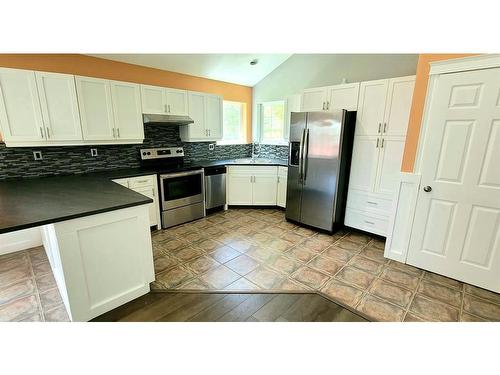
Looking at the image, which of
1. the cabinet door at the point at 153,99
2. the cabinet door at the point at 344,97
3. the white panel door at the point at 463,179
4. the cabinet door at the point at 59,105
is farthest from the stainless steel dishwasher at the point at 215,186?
the white panel door at the point at 463,179

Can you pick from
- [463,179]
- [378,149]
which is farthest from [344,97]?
[463,179]

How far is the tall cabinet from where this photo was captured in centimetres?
278

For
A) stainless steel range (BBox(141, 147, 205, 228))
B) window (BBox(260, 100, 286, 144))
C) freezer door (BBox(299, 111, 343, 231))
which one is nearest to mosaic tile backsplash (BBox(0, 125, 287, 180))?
stainless steel range (BBox(141, 147, 205, 228))

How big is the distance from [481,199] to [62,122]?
4.32 m

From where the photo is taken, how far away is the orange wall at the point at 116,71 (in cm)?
258

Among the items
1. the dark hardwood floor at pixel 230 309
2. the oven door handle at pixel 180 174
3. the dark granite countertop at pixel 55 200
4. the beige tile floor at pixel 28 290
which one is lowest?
the beige tile floor at pixel 28 290

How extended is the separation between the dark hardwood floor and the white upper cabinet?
247 cm

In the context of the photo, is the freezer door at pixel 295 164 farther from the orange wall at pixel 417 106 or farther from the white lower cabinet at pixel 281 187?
the orange wall at pixel 417 106

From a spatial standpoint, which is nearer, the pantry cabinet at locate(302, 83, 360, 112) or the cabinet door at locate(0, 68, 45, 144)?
the cabinet door at locate(0, 68, 45, 144)

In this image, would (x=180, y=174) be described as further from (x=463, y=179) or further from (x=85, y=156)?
(x=463, y=179)

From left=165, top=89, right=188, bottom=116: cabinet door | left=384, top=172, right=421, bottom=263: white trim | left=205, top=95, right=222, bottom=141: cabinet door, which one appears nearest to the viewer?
left=384, top=172, right=421, bottom=263: white trim

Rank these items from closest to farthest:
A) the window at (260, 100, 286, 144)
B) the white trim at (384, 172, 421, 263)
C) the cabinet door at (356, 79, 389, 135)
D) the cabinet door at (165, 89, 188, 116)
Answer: the white trim at (384, 172, 421, 263)
the cabinet door at (356, 79, 389, 135)
the cabinet door at (165, 89, 188, 116)
the window at (260, 100, 286, 144)

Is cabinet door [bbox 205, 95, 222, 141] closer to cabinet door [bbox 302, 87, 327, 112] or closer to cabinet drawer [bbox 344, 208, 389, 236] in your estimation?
cabinet door [bbox 302, 87, 327, 112]

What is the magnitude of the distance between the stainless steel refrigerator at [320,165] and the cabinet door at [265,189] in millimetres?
616
